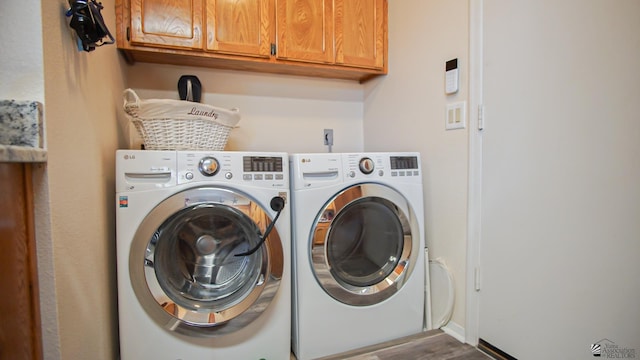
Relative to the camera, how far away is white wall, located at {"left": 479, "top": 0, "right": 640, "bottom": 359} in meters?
0.92

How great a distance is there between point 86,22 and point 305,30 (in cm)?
115

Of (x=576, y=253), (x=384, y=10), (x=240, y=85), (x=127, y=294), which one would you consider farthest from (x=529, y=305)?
(x=240, y=85)

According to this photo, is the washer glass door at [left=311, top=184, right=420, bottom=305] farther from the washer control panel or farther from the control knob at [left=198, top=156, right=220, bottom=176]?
the control knob at [left=198, top=156, right=220, bottom=176]

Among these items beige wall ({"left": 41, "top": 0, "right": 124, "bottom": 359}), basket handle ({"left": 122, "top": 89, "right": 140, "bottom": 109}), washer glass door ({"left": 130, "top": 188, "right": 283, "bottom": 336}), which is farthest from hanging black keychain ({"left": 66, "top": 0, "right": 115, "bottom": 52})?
washer glass door ({"left": 130, "top": 188, "right": 283, "bottom": 336})

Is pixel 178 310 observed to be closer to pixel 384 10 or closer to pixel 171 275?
pixel 171 275

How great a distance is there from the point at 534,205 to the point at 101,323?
1.69 meters

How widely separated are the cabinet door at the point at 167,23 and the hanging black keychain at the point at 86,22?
0.64 m

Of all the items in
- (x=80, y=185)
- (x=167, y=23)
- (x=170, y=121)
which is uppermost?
(x=167, y=23)

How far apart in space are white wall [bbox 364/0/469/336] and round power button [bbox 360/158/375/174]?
404 millimetres

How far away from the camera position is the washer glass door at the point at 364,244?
132cm

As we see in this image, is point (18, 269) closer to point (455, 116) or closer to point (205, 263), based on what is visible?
point (205, 263)

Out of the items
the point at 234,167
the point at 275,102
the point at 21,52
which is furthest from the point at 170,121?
the point at 275,102

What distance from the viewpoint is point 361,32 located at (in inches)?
72.9

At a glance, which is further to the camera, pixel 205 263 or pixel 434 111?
pixel 434 111
